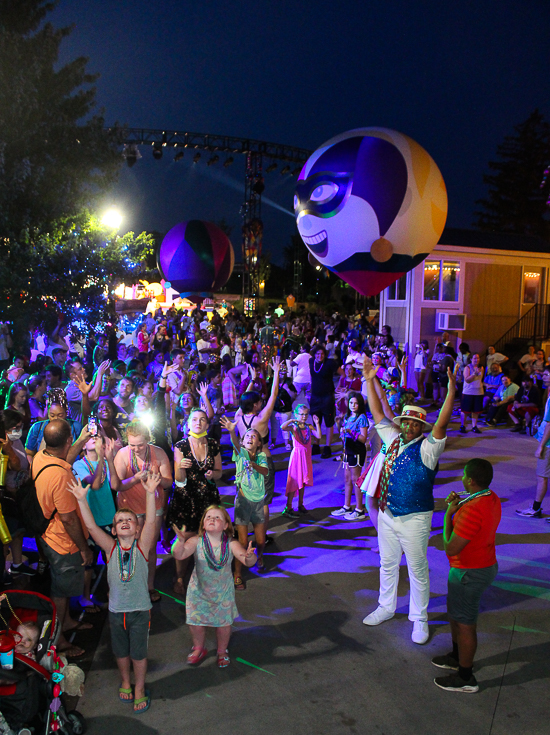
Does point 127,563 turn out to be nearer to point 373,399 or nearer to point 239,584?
point 239,584

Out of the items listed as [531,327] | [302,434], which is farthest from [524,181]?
[302,434]

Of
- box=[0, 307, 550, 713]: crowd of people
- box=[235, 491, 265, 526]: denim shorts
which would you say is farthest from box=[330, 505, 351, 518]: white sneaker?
box=[235, 491, 265, 526]: denim shorts

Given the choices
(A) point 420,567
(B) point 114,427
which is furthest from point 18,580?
(A) point 420,567

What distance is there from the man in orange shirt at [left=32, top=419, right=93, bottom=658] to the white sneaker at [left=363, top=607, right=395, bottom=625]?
2.12 meters

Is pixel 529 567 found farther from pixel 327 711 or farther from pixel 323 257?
pixel 323 257

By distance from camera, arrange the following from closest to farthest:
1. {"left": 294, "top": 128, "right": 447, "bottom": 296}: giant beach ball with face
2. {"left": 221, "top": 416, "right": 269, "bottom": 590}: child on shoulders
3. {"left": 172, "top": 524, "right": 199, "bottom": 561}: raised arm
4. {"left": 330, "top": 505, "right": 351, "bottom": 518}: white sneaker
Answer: {"left": 172, "top": 524, "right": 199, "bottom": 561}: raised arm, {"left": 221, "top": 416, "right": 269, "bottom": 590}: child on shoulders, {"left": 330, "top": 505, "right": 351, "bottom": 518}: white sneaker, {"left": 294, "top": 128, "right": 447, "bottom": 296}: giant beach ball with face

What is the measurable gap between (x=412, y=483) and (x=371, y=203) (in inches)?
183

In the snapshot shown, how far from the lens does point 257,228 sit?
31953 millimetres

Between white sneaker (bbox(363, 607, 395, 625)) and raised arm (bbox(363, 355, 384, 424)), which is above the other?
raised arm (bbox(363, 355, 384, 424))

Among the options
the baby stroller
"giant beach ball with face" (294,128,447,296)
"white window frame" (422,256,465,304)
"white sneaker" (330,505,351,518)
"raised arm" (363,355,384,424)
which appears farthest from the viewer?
"white window frame" (422,256,465,304)

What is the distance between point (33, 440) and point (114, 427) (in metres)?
0.74

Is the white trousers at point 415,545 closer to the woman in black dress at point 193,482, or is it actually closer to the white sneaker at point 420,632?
the white sneaker at point 420,632

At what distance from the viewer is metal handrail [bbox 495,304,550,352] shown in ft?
53.1

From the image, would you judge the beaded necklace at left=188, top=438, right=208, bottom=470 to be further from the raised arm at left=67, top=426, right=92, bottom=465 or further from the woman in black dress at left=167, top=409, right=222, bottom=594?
the raised arm at left=67, top=426, right=92, bottom=465
